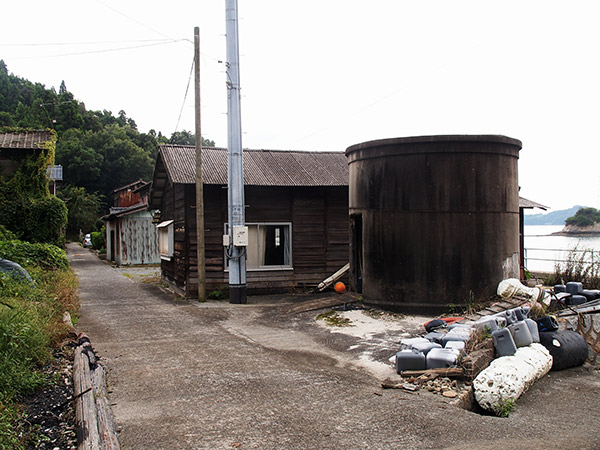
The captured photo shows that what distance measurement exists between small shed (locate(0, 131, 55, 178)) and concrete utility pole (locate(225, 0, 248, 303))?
8.57 m

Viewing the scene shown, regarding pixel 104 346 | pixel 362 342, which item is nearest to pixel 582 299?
pixel 362 342

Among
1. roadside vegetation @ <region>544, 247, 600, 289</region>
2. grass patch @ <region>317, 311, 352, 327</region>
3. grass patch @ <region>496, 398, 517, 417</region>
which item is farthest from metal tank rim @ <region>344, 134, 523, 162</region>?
grass patch @ <region>496, 398, 517, 417</region>

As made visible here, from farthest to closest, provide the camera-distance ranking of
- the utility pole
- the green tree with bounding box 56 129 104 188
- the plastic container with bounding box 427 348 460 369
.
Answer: the green tree with bounding box 56 129 104 188, the utility pole, the plastic container with bounding box 427 348 460 369

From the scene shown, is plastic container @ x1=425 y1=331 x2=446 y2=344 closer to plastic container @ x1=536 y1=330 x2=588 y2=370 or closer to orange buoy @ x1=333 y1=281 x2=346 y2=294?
plastic container @ x1=536 y1=330 x2=588 y2=370

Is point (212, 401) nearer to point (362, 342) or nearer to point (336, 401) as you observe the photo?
point (336, 401)

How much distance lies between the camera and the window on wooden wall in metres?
14.3

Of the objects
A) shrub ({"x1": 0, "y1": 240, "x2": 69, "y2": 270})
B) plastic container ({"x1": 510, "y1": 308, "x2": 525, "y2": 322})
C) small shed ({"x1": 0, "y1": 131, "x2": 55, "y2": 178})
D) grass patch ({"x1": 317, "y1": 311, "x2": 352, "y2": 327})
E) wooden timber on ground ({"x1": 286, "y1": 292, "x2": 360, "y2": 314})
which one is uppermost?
small shed ({"x1": 0, "y1": 131, "x2": 55, "y2": 178})

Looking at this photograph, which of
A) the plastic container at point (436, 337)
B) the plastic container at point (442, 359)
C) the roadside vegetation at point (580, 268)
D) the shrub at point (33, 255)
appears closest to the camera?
the plastic container at point (442, 359)

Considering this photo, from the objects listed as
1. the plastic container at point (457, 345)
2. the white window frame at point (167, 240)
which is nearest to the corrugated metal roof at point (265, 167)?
the white window frame at point (167, 240)

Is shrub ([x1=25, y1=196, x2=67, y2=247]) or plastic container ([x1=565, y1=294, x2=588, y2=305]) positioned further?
shrub ([x1=25, y1=196, x2=67, y2=247])

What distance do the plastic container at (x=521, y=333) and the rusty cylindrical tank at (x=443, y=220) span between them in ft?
8.39

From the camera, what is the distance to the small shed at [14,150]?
16.9 m

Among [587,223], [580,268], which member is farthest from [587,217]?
[580,268]

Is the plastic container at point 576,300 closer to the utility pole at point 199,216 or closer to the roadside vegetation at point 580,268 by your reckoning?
the roadside vegetation at point 580,268
